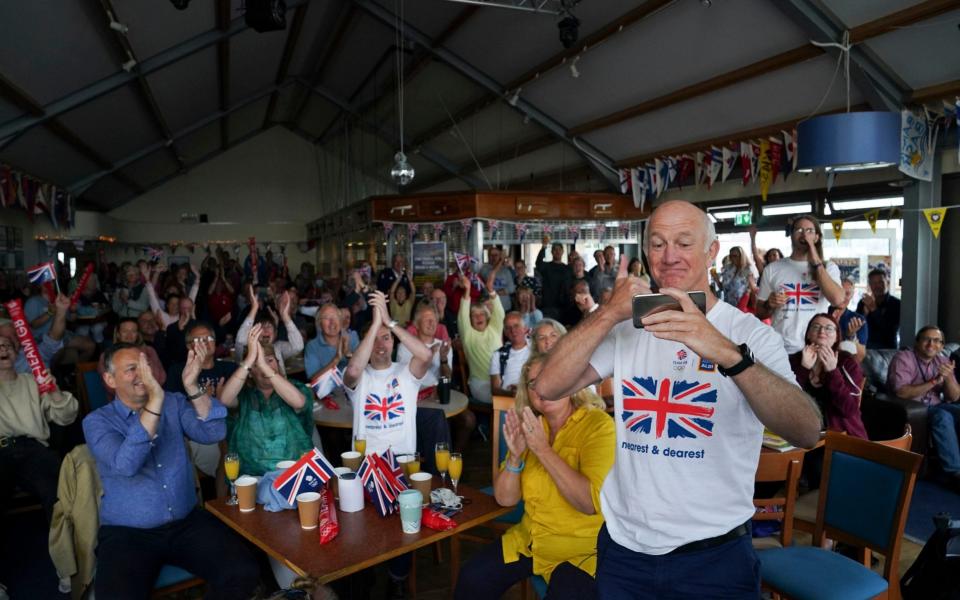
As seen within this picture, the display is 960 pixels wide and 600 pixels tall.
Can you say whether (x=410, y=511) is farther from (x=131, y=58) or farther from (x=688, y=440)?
(x=131, y=58)

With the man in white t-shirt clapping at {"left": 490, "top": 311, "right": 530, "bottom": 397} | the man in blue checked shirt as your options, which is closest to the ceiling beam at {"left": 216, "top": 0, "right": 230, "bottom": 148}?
the man in white t-shirt clapping at {"left": 490, "top": 311, "right": 530, "bottom": 397}

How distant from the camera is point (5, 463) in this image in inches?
135

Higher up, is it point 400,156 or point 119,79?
point 119,79

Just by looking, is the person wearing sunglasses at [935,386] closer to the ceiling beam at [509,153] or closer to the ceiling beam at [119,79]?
the ceiling beam at [509,153]

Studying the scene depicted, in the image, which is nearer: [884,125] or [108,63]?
[884,125]

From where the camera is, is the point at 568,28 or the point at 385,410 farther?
the point at 568,28

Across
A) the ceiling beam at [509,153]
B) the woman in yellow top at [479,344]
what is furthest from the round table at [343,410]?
A: the ceiling beam at [509,153]

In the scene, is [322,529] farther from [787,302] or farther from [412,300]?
[412,300]

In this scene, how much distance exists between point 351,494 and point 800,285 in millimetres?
3191

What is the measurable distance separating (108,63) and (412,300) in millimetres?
4426

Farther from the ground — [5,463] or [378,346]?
[378,346]

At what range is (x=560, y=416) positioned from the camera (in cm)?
228

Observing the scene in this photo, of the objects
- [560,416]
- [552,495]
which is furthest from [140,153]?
[552,495]

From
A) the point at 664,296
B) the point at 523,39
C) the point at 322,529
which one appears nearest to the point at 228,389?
the point at 322,529
